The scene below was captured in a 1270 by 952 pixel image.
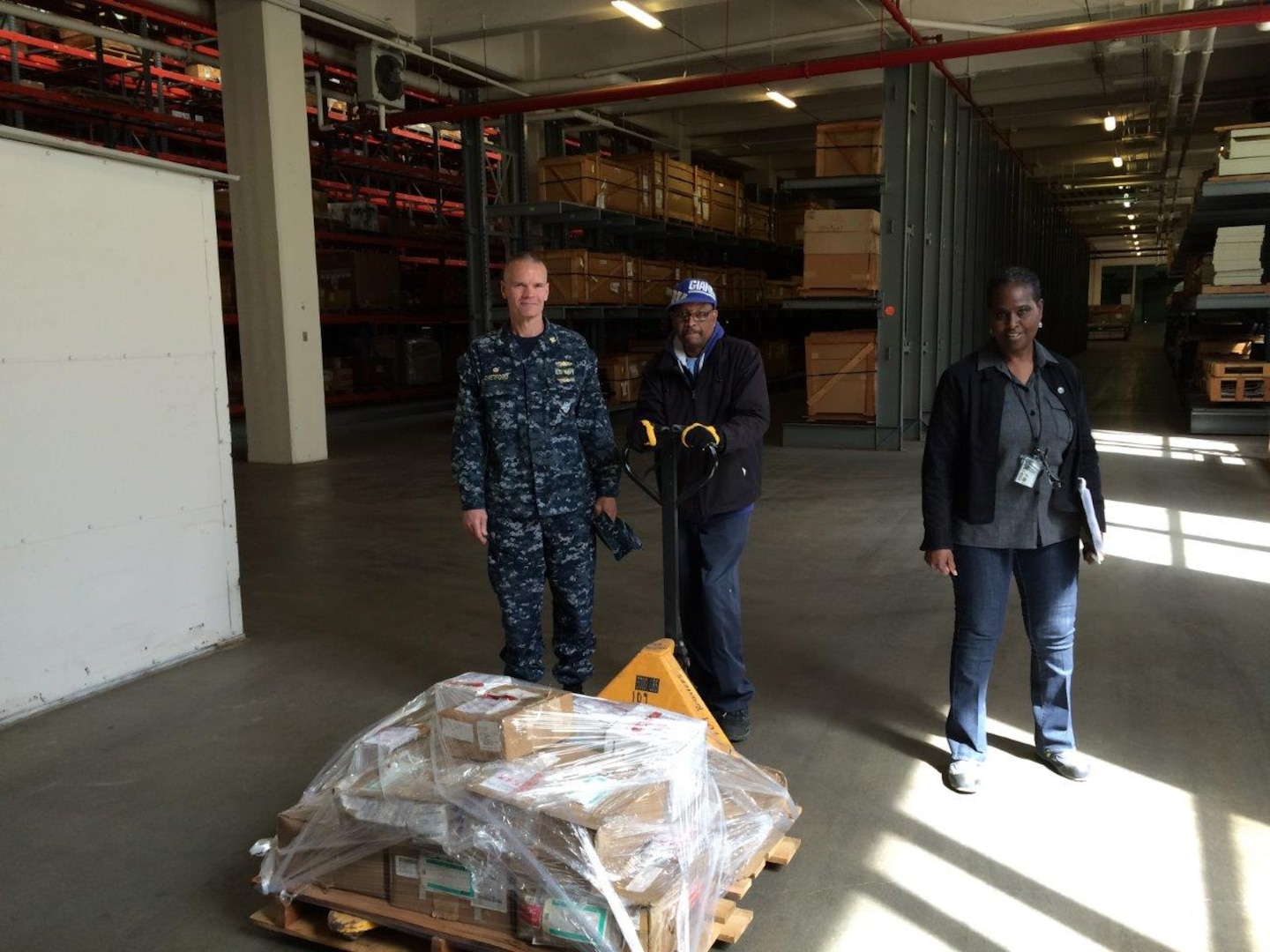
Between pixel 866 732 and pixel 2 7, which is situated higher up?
pixel 2 7

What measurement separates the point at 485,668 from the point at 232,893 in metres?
1.85

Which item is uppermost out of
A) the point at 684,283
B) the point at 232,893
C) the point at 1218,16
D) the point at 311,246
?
the point at 1218,16

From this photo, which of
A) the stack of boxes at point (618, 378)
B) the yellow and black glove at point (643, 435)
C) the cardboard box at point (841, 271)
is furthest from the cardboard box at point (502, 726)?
the stack of boxes at point (618, 378)

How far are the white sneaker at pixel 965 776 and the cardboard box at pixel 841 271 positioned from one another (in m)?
8.46

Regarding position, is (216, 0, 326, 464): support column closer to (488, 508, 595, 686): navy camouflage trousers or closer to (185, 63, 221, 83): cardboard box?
(185, 63, 221, 83): cardboard box

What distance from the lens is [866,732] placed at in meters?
3.71

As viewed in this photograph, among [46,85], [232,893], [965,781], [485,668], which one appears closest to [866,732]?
[965,781]

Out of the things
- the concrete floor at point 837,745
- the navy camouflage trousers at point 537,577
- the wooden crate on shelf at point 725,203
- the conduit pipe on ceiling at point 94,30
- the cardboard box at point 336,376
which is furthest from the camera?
the wooden crate on shelf at point 725,203

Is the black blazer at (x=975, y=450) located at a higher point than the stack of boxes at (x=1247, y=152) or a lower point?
lower

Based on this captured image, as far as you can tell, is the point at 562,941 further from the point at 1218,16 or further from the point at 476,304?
the point at 476,304

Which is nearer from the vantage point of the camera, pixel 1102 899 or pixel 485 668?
pixel 1102 899

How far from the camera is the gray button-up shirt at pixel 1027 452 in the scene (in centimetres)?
304

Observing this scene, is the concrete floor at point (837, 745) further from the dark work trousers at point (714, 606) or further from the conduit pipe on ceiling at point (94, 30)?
the conduit pipe on ceiling at point (94, 30)

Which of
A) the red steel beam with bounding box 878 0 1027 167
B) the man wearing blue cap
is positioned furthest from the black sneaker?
the red steel beam with bounding box 878 0 1027 167
